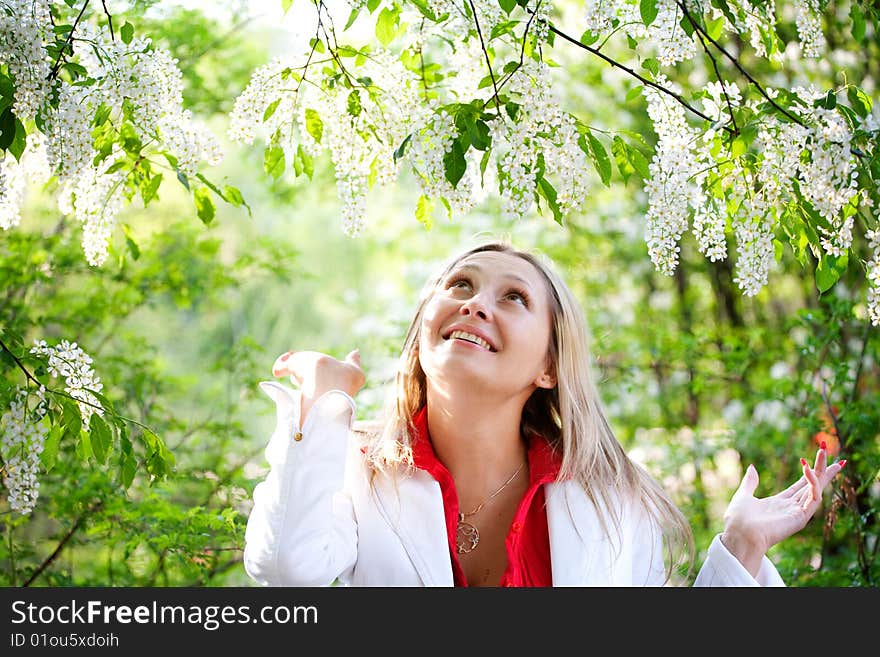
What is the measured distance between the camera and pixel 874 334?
3160mm

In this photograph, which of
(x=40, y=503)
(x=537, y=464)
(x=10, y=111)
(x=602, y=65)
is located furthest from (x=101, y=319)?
(x=602, y=65)

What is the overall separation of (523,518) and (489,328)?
387mm

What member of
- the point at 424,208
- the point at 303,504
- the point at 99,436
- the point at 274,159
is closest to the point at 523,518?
the point at 303,504

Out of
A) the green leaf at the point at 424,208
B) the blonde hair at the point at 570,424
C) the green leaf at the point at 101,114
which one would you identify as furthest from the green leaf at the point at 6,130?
the blonde hair at the point at 570,424

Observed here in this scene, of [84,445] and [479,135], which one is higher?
[479,135]

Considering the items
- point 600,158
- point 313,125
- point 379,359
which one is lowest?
point 600,158

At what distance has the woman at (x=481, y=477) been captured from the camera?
1761mm

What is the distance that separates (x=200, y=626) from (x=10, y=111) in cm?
95

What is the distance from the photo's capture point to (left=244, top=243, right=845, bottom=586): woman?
5.78 feet

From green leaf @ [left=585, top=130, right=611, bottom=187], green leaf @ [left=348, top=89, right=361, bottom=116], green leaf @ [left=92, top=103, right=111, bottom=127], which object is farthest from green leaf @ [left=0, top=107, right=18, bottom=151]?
green leaf @ [left=585, top=130, right=611, bottom=187]

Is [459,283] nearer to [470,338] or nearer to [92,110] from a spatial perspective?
[470,338]

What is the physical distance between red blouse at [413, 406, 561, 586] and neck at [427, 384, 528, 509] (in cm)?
3

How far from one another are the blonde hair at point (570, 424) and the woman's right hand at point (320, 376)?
0.19m

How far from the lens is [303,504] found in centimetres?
172
